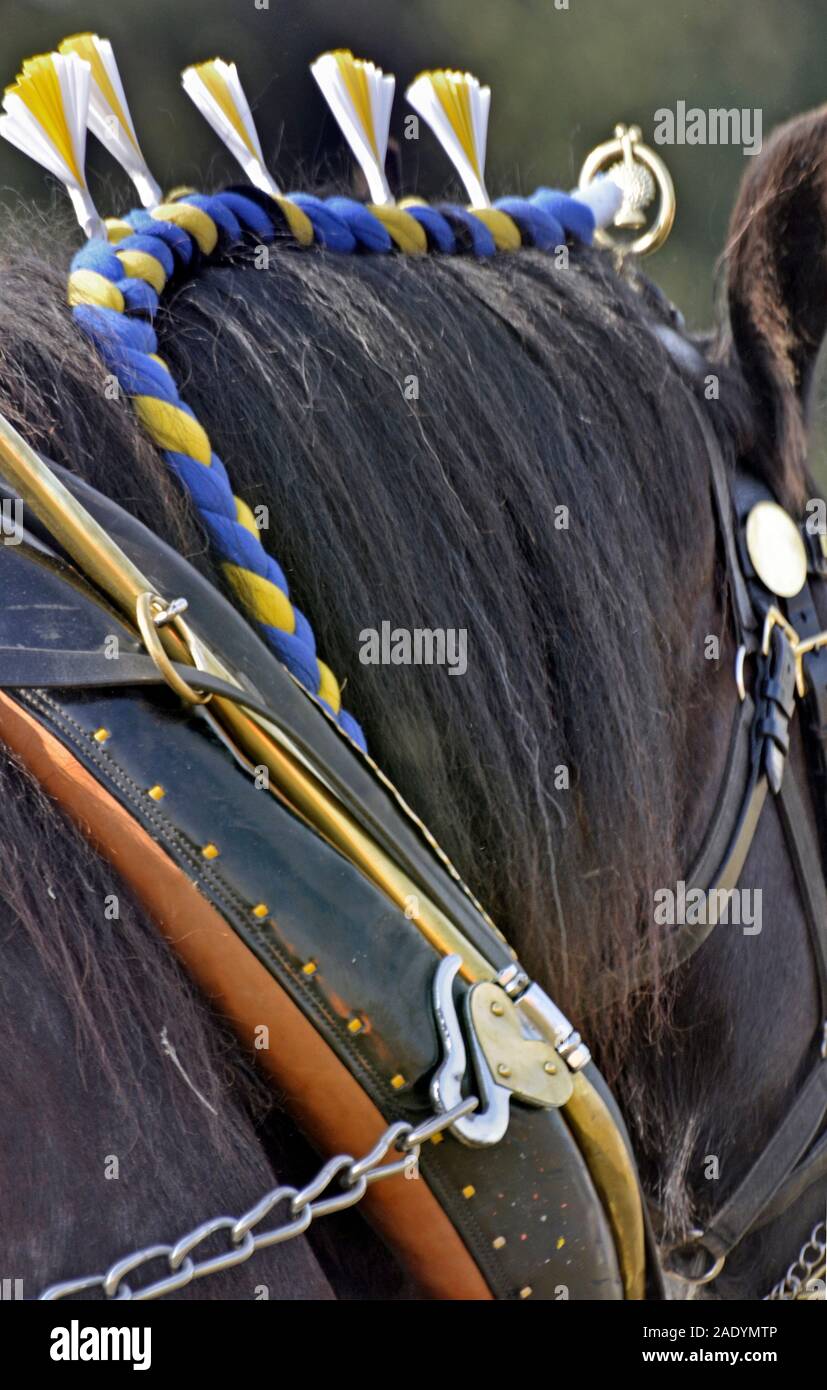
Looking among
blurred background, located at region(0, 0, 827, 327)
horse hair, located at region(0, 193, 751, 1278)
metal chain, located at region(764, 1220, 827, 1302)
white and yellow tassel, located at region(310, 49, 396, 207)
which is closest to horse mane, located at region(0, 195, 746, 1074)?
horse hair, located at region(0, 193, 751, 1278)

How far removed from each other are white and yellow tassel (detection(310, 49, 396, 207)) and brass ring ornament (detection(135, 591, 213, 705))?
519 millimetres

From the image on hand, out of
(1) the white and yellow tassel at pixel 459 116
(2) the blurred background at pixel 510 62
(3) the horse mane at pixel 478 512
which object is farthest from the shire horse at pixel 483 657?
(2) the blurred background at pixel 510 62

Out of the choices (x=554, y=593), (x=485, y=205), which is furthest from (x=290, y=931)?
(x=485, y=205)

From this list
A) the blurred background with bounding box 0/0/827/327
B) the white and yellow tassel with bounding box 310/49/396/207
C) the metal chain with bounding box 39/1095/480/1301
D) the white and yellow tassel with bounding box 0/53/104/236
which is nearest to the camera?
the metal chain with bounding box 39/1095/480/1301

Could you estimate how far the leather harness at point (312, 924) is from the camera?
70 cm

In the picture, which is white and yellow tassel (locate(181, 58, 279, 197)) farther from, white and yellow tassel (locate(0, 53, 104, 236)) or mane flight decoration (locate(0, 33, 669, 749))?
white and yellow tassel (locate(0, 53, 104, 236))

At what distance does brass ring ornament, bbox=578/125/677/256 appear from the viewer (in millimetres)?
1194

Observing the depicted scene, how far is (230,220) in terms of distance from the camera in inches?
37.3

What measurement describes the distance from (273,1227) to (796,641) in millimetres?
628

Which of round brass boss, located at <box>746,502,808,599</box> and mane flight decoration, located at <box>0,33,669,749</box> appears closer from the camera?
mane flight decoration, located at <box>0,33,669,749</box>

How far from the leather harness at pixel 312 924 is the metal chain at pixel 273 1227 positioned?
17 millimetres

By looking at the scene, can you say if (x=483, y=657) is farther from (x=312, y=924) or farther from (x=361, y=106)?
(x=361, y=106)

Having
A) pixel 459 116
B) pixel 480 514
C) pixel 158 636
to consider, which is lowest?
pixel 158 636

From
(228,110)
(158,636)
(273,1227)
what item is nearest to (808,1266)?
(273,1227)
